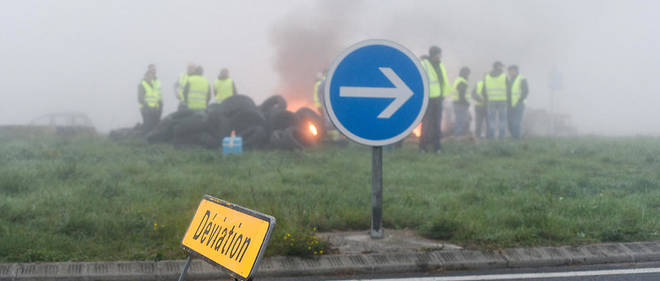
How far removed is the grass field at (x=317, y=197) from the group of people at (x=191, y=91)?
4334 millimetres

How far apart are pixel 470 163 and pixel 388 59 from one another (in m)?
5.45

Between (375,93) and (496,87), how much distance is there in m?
11.9

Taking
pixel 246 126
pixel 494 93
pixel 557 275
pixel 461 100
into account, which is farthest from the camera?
pixel 461 100

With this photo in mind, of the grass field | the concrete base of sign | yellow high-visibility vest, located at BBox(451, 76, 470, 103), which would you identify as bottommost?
the concrete base of sign

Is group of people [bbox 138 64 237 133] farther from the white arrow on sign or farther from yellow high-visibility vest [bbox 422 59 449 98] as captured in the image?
the white arrow on sign

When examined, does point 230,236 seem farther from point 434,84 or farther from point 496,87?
point 496,87

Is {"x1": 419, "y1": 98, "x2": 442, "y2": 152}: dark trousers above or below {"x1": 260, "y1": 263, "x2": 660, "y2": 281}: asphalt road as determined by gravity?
above

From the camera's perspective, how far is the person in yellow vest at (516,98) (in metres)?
16.5

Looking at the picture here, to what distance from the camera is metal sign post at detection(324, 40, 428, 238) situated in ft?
16.5

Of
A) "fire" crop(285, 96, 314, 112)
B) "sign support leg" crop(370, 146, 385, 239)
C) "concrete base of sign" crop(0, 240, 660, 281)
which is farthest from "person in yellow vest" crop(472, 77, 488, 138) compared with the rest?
"concrete base of sign" crop(0, 240, 660, 281)

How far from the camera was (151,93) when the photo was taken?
16.2 m

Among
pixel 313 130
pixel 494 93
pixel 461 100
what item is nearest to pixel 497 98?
pixel 494 93

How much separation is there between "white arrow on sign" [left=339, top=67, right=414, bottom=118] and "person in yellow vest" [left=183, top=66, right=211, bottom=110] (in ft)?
36.0

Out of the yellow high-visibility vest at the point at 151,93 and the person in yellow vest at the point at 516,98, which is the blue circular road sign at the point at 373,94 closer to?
the yellow high-visibility vest at the point at 151,93
